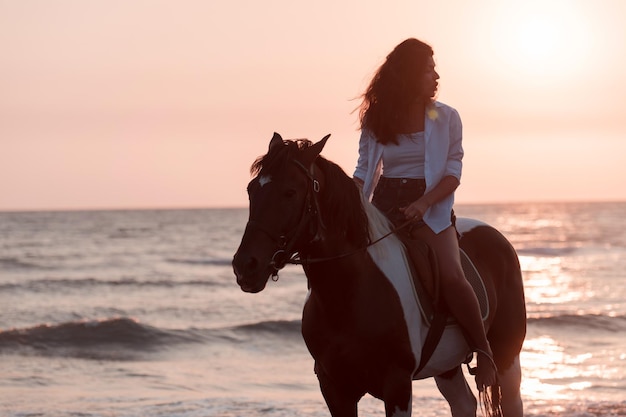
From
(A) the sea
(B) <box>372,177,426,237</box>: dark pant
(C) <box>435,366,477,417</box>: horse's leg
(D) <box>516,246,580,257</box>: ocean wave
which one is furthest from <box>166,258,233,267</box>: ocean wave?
(B) <box>372,177,426,237</box>: dark pant

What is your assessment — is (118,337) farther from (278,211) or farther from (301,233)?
(278,211)

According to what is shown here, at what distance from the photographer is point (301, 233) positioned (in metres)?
4.77

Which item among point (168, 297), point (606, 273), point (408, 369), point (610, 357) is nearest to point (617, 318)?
point (610, 357)

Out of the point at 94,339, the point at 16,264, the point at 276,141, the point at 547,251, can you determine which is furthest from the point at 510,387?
the point at 547,251

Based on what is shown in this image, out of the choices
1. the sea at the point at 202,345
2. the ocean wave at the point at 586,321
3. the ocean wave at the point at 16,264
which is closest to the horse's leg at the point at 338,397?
the sea at the point at 202,345

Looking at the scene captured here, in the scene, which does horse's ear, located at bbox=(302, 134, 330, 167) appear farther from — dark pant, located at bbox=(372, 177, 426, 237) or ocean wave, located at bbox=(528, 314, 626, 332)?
ocean wave, located at bbox=(528, 314, 626, 332)

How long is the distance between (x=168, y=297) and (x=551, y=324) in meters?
10.8

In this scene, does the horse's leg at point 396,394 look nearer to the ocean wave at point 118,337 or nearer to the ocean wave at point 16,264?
the ocean wave at point 118,337

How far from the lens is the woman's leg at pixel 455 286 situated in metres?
5.44

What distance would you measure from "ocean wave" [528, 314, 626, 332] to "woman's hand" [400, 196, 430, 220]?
15.0m

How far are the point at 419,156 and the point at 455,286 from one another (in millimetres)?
745

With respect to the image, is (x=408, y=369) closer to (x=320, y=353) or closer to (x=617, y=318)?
(x=320, y=353)

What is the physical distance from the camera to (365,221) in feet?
17.0

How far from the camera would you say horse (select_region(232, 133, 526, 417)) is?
183 inches
